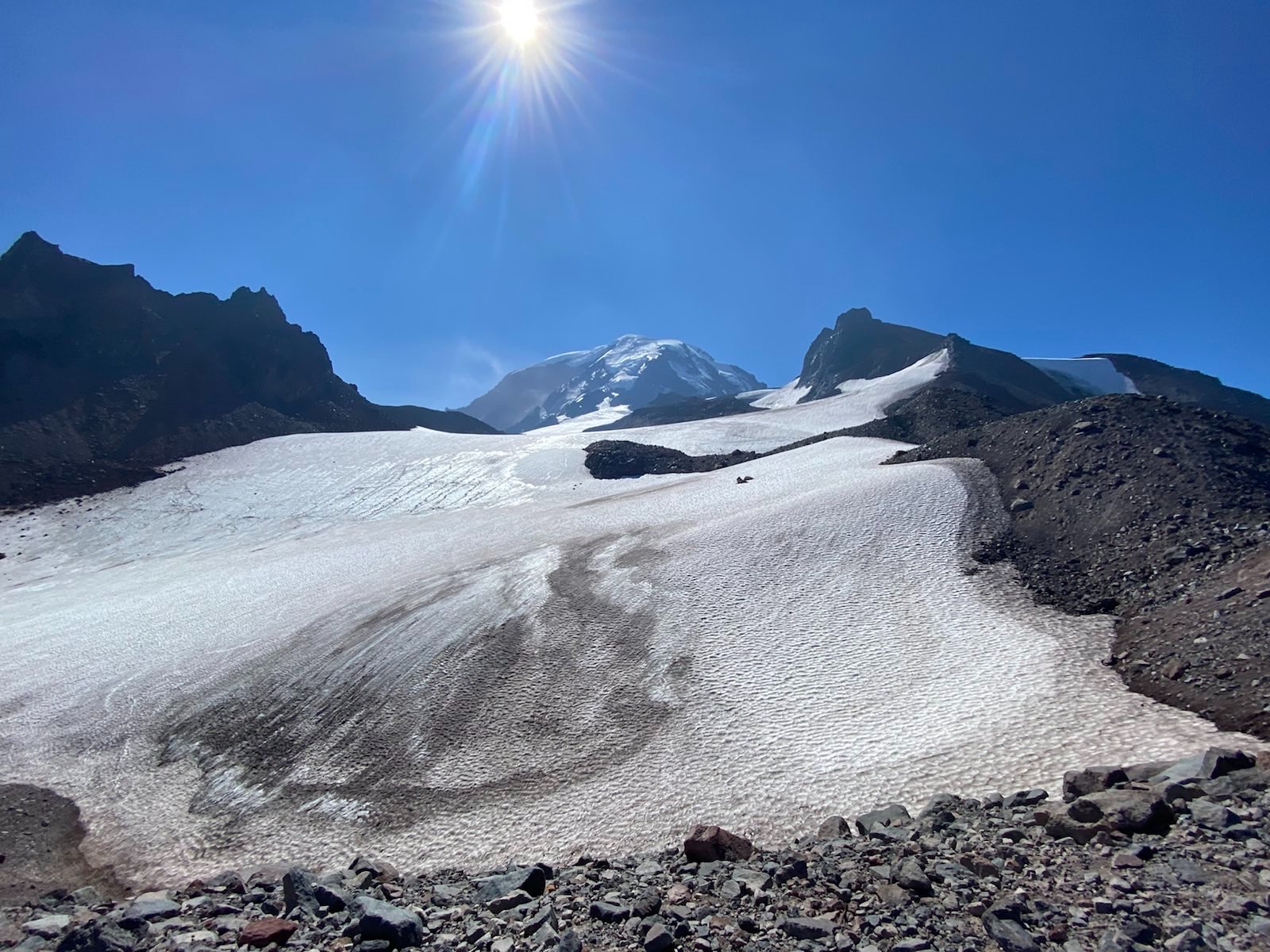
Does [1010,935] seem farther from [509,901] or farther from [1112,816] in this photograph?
[509,901]

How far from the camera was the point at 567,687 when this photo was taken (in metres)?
15.4

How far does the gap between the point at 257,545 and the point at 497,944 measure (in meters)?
34.7

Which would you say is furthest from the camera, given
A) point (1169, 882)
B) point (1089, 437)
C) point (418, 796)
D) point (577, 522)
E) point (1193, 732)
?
Answer: point (577, 522)

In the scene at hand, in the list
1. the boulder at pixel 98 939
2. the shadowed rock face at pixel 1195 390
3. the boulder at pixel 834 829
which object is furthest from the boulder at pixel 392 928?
the shadowed rock face at pixel 1195 390

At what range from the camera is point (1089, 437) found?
910 inches

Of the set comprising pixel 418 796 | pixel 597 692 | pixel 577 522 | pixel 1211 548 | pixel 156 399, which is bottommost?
pixel 418 796

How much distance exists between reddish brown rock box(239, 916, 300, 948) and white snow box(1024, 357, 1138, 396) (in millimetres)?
134182

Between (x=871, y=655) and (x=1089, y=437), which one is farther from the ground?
(x=1089, y=437)

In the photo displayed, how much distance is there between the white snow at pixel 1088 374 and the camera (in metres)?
119

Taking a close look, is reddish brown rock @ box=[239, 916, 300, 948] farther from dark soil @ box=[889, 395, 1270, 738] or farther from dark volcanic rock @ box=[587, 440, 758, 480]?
dark volcanic rock @ box=[587, 440, 758, 480]

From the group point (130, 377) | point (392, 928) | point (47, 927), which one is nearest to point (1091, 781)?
point (392, 928)

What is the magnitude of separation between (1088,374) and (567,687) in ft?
476

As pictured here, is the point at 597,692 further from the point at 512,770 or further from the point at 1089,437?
the point at 1089,437

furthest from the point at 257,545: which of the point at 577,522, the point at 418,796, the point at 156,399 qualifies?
the point at 156,399
